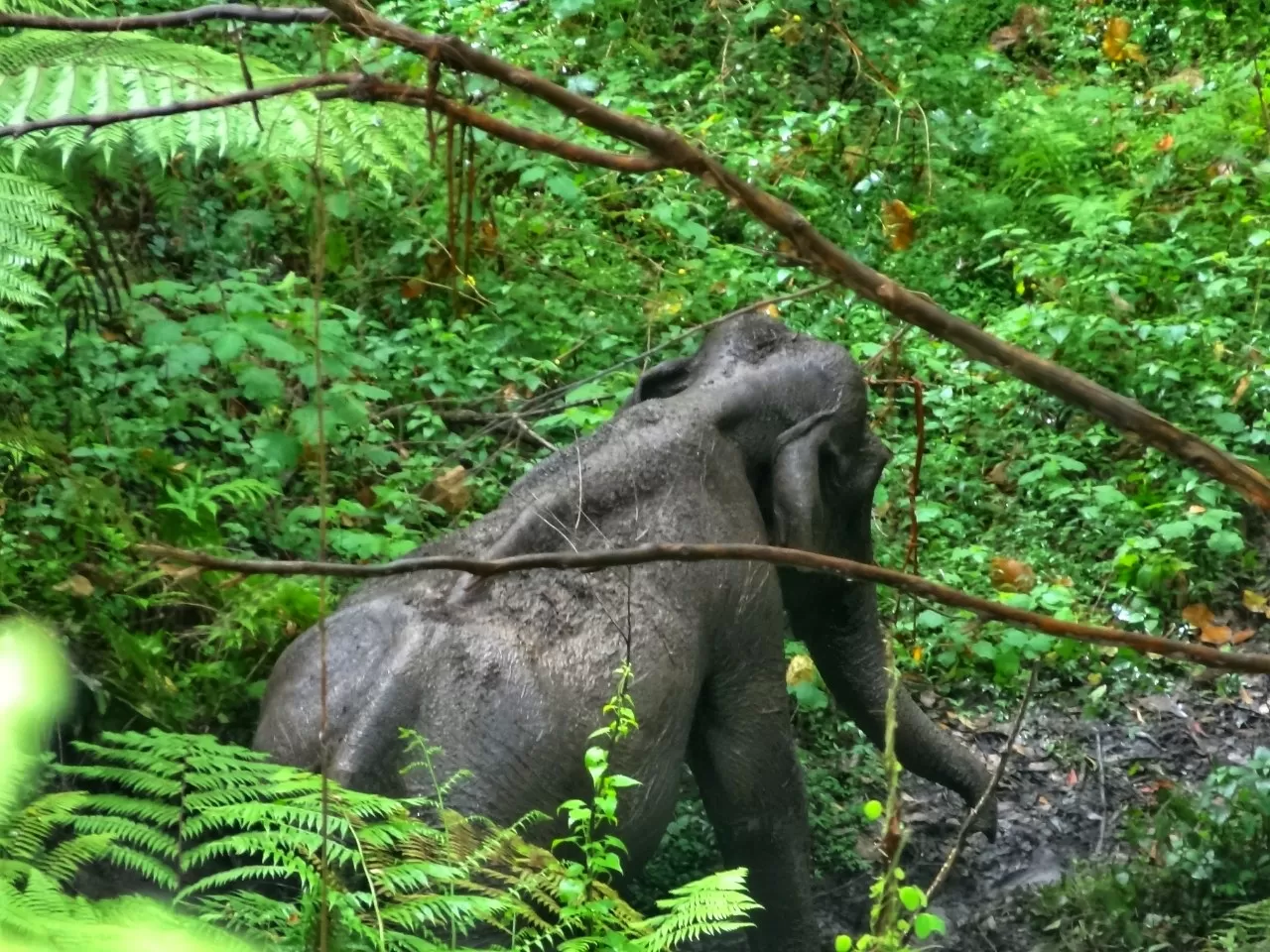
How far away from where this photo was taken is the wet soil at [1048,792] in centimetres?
479

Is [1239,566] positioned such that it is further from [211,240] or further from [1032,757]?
[211,240]

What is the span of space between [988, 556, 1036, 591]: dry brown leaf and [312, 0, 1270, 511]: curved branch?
4.35m

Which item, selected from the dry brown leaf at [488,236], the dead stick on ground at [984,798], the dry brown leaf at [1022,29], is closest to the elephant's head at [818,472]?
the dead stick on ground at [984,798]

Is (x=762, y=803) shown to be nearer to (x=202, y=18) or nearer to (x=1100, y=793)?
(x=1100, y=793)

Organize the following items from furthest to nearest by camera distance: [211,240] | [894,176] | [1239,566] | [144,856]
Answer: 1. [894,176]
2. [211,240]
3. [1239,566]
4. [144,856]

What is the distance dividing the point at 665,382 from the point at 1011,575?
2.02m

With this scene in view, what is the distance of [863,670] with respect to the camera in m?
4.81

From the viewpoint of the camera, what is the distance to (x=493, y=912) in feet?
9.25

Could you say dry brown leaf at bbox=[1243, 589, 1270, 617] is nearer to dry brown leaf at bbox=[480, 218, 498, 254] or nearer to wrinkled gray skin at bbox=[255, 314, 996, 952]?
wrinkled gray skin at bbox=[255, 314, 996, 952]

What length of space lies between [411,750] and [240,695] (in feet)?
3.46

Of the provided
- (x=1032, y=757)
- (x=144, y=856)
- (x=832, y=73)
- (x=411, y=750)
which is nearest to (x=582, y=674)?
(x=411, y=750)

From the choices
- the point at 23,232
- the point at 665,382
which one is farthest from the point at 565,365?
the point at 23,232

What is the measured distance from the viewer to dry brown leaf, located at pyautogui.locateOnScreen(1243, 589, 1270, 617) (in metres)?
5.93

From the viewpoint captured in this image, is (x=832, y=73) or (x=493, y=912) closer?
(x=493, y=912)
